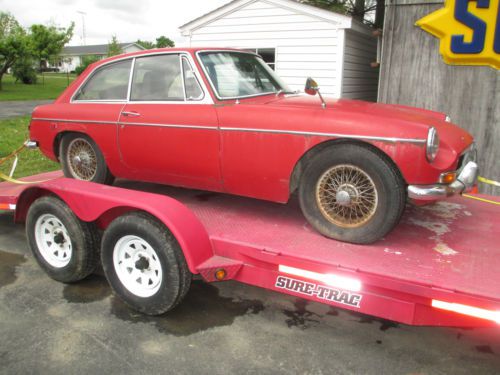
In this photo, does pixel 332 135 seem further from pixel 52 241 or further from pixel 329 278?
pixel 52 241

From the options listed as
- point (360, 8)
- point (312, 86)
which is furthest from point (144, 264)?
point (360, 8)

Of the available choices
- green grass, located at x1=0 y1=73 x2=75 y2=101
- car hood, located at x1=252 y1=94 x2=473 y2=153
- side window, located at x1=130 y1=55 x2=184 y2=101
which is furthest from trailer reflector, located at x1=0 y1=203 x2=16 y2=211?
green grass, located at x1=0 y1=73 x2=75 y2=101

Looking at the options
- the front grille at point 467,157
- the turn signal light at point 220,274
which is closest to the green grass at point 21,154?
the turn signal light at point 220,274

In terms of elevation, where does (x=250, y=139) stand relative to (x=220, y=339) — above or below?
above

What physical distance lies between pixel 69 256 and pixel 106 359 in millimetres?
1272

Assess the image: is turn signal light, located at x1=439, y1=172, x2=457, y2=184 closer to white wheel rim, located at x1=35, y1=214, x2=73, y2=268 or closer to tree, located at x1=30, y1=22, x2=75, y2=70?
white wheel rim, located at x1=35, y1=214, x2=73, y2=268

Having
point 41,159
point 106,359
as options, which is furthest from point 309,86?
point 41,159

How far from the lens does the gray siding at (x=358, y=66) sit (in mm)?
10008

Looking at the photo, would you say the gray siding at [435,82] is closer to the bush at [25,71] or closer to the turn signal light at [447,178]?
the turn signal light at [447,178]

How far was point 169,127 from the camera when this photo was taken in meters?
3.83

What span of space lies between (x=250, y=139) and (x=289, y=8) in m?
7.46

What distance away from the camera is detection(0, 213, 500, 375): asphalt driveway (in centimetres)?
288

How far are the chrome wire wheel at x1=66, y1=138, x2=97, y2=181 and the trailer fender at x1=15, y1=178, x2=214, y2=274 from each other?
0.65 meters

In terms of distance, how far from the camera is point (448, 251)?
299 centimetres
